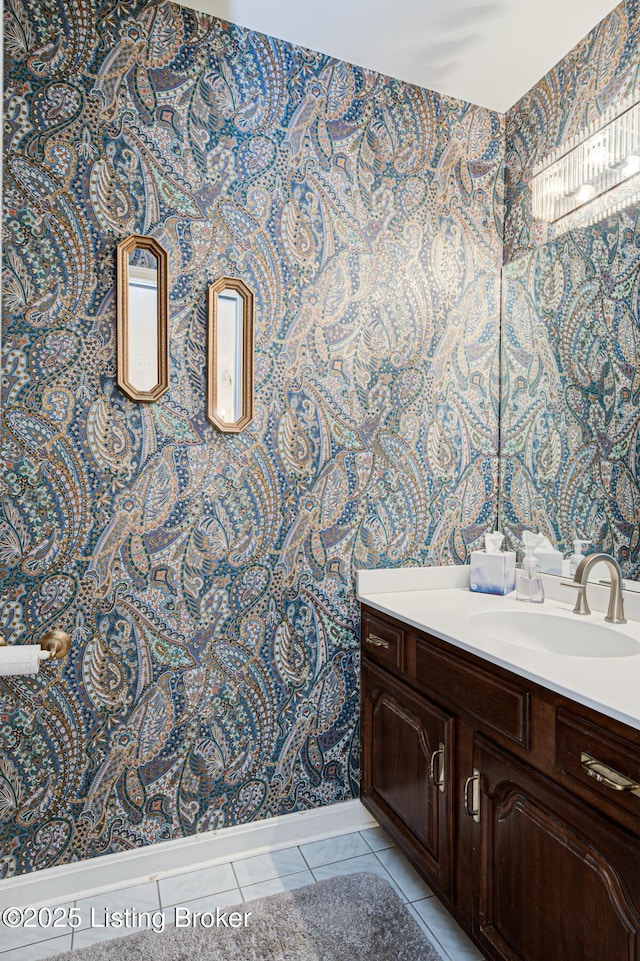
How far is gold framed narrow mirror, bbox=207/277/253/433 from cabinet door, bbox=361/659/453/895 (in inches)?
38.3

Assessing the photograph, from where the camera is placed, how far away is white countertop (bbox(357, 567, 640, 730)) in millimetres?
1032

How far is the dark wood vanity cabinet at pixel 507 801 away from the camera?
3.19ft

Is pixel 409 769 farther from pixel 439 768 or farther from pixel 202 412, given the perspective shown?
pixel 202 412

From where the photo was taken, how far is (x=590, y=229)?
68.9 inches

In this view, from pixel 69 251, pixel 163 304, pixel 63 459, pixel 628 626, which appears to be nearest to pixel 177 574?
pixel 63 459

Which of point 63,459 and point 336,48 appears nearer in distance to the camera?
point 63,459

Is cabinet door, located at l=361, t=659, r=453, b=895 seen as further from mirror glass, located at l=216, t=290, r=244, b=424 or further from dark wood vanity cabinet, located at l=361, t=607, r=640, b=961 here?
mirror glass, located at l=216, t=290, r=244, b=424

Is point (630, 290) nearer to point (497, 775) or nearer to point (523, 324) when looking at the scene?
point (523, 324)

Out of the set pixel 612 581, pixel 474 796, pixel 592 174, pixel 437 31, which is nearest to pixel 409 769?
pixel 474 796

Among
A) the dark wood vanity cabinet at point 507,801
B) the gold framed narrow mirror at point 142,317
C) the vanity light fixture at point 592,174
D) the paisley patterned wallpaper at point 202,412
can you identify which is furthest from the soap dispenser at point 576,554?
the gold framed narrow mirror at point 142,317

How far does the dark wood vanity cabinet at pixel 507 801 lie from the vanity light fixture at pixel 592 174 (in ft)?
4.77

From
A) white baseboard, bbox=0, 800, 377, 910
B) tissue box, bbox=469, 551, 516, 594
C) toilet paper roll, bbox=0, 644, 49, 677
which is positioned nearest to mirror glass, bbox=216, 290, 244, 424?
toilet paper roll, bbox=0, 644, 49, 677

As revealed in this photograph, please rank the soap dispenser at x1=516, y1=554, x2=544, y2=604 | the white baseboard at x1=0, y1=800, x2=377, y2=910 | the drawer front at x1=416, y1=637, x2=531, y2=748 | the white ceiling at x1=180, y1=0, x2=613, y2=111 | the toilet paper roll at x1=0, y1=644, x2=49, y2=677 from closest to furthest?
the drawer front at x1=416, y1=637, x2=531, y2=748 < the toilet paper roll at x1=0, y1=644, x2=49, y2=677 < the white baseboard at x1=0, y1=800, x2=377, y2=910 < the white ceiling at x1=180, y1=0, x2=613, y2=111 < the soap dispenser at x1=516, y1=554, x2=544, y2=604

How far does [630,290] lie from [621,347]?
0.54 feet
